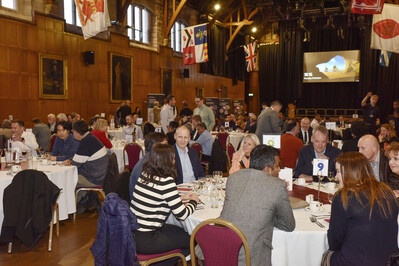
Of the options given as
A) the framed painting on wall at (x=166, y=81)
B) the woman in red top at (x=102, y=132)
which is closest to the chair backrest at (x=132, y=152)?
the woman in red top at (x=102, y=132)

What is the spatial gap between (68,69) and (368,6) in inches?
323

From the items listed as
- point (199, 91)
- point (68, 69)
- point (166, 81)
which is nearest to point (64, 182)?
point (68, 69)

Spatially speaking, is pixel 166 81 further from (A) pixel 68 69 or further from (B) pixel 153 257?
(B) pixel 153 257

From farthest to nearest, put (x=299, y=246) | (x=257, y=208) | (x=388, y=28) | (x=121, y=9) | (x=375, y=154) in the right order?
1. (x=121, y=9)
2. (x=388, y=28)
3. (x=375, y=154)
4. (x=299, y=246)
5. (x=257, y=208)

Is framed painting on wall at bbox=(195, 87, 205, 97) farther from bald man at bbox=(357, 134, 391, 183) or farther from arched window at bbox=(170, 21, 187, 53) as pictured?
bald man at bbox=(357, 134, 391, 183)

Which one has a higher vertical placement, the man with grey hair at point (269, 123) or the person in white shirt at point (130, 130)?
the man with grey hair at point (269, 123)

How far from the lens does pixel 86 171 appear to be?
17.9 ft

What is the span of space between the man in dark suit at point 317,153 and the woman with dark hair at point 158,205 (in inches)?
72.8

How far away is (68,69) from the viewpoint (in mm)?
11938

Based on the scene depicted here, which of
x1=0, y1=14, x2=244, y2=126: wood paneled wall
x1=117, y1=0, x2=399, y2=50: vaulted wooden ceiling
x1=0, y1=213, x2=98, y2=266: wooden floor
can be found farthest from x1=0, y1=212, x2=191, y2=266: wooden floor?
x1=117, y1=0, x2=399, y2=50: vaulted wooden ceiling

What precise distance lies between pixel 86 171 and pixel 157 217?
2.69 metres

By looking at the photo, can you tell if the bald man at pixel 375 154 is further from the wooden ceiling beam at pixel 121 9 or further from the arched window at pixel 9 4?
the wooden ceiling beam at pixel 121 9

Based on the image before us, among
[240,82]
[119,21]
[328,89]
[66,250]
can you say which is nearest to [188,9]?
[119,21]

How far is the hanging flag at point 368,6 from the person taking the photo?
8.33 m
